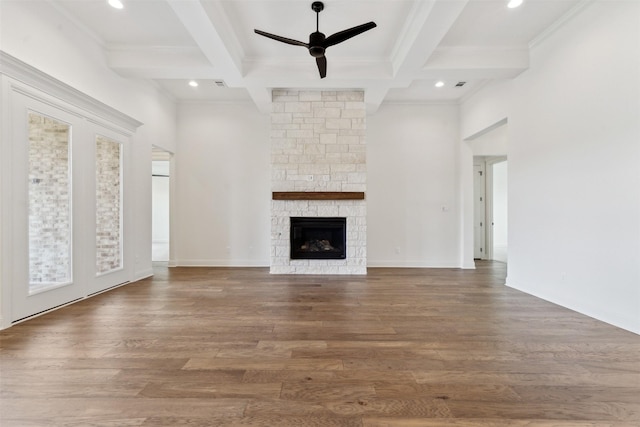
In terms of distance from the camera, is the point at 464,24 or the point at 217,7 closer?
the point at 217,7

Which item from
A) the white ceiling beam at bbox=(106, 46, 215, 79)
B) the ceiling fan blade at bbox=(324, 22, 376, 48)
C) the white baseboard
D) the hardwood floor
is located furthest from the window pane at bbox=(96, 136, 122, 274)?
the ceiling fan blade at bbox=(324, 22, 376, 48)

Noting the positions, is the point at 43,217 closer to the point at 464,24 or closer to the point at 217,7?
the point at 217,7

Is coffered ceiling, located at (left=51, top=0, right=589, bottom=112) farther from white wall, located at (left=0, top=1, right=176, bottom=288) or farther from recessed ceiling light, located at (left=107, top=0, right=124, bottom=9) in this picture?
white wall, located at (left=0, top=1, right=176, bottom=288)

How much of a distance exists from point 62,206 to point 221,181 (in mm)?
2798

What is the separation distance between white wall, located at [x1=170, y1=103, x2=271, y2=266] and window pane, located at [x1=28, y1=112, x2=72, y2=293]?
250cm

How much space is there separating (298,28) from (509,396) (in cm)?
403

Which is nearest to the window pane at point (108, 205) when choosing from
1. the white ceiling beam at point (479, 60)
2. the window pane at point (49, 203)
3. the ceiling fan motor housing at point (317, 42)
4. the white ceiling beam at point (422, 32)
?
the window pane at point (49, 203)

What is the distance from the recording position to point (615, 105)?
2729 mm

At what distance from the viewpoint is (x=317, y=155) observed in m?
5.03

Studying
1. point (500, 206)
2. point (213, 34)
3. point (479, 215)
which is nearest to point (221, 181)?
point (213, 34)

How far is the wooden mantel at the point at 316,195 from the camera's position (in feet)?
16.2

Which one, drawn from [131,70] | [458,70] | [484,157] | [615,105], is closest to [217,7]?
[131,70]

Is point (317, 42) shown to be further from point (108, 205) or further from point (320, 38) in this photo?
point (108, 205)

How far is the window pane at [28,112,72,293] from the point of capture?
2.91 metres
